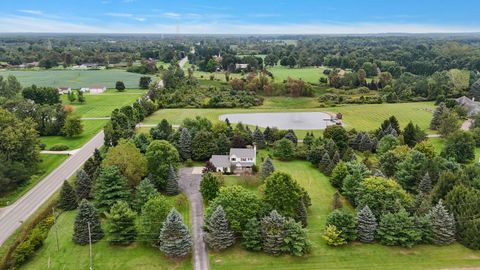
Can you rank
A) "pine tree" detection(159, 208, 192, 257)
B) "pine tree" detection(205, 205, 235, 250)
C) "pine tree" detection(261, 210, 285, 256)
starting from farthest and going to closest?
"pine tree" detection(205, 205, 235, 250) < "pine tree" detection(261, 210, 285, 256) < "pine tree" detection(159, 208, 192, 257)

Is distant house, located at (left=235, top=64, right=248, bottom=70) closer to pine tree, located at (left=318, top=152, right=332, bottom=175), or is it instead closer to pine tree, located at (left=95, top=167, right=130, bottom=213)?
pine tree, located at (left=318, top=152, right=332, bottom=175)

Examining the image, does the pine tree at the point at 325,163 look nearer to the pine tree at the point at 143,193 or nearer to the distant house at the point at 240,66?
the pine tree at the point at 143,193

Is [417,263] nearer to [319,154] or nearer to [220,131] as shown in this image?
[319,154]

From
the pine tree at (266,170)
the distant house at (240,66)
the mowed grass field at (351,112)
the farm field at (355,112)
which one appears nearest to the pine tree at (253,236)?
the pine tree at (266,170)

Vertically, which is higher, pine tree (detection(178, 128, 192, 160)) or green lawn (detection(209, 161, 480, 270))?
pine tree (detection(178, 128, 192, 160))

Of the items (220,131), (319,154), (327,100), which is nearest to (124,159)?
(220,131)

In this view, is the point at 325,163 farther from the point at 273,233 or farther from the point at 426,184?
the point at 273,233

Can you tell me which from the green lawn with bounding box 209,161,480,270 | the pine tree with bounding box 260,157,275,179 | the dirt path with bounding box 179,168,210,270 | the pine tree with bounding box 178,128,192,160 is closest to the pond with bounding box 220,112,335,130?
the pine tree with bounding box 178,128,192,160
